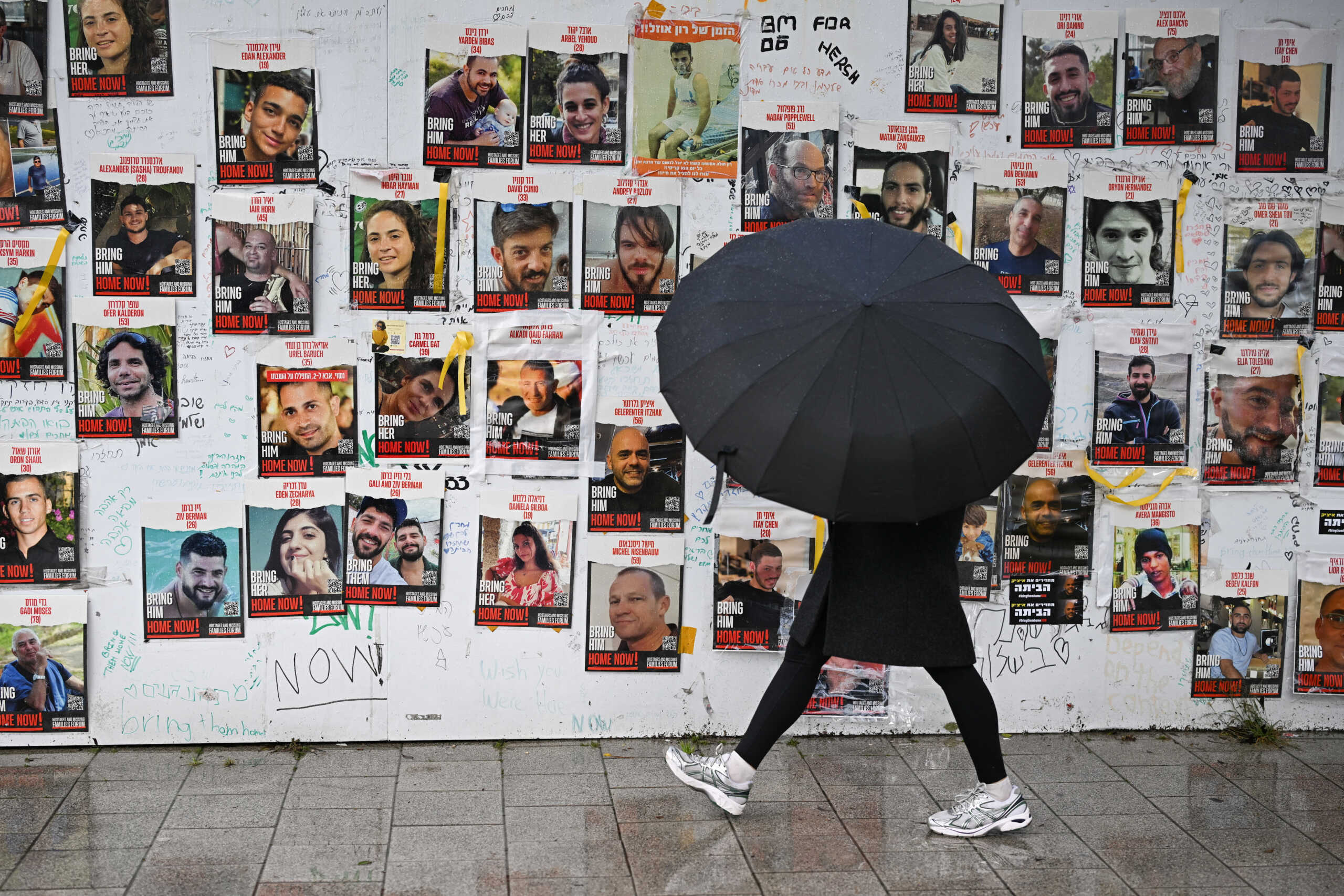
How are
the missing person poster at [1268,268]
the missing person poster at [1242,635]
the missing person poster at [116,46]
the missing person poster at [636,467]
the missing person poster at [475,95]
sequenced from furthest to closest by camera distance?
the missing person poster at [1242,635], the missing person poster at [1268,268], the missing person poster at [636,467], the missing person poster at [475,95], the missing person poster at [116,46]

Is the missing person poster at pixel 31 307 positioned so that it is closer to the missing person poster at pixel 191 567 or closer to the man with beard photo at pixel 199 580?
the missing person poster at pixel 191 567

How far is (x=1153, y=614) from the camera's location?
5.30 meters

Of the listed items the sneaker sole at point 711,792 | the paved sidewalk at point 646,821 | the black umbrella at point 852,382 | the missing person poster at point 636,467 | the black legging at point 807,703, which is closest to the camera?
the black umbrella at point 852,382

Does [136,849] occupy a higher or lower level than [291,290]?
lower

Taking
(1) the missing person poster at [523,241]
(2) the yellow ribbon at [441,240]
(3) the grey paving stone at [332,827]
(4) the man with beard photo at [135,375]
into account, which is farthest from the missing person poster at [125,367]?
(3) the grey paving stone at [332,827]

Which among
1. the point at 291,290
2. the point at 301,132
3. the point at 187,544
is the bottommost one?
the point at 187,544

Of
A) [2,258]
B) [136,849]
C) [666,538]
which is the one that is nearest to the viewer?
[136,849]

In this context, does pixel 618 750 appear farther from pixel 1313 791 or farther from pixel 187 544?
pixel 1313 791

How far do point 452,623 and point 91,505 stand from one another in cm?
148

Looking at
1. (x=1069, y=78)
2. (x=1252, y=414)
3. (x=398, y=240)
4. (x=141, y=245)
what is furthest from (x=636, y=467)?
(x=1252, y=414)

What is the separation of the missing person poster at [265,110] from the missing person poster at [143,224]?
180 mm

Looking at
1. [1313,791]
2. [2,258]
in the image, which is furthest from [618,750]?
[2,258]

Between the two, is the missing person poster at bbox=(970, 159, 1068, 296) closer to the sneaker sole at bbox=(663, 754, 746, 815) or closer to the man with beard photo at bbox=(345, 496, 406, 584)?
the sneaker sole at bbox=(663, 754, 746, 815)

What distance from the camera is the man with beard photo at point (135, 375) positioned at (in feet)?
16.0
